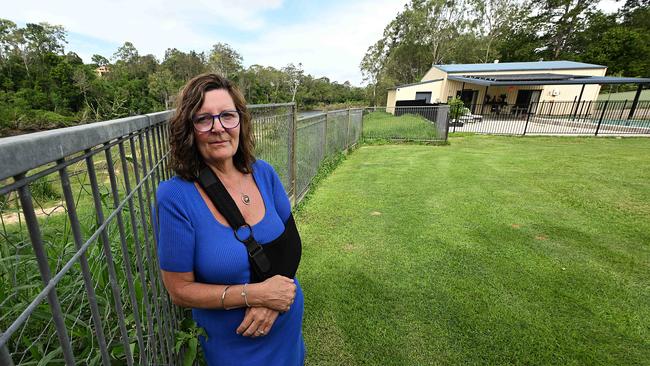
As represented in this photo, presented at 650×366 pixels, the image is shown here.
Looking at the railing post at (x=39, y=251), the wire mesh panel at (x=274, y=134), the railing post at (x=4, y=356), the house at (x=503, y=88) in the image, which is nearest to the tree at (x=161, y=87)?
the house at (x=503, y=88)

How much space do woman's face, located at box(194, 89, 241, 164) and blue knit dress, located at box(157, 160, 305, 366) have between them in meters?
0.20

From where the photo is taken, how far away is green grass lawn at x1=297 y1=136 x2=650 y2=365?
2318mm

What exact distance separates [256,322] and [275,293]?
0.15m

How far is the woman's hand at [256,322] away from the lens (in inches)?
49.7

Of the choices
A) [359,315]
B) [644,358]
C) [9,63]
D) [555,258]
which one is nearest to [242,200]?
[359,315]

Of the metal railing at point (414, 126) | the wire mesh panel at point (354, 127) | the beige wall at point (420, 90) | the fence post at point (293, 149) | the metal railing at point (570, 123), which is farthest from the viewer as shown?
the beige wall at point (420, 90)

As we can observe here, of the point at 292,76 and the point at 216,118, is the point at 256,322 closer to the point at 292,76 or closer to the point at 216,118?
the point at 216,118

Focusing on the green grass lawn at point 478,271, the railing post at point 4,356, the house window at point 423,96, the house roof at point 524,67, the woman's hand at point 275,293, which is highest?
the house roof at point 524,67

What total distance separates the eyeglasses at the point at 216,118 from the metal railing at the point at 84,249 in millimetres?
207

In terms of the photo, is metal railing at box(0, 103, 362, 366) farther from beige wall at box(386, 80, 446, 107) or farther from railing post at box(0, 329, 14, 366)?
beige wall at box(386, 80, 446, 107)

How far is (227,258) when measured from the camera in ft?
3.89

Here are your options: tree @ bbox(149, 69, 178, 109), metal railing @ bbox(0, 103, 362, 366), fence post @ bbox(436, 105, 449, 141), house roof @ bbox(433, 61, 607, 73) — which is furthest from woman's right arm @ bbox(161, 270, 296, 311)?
tree @ bbox(149, 69, 178, 109)

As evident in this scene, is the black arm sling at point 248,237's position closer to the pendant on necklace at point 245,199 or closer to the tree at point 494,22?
the pendant on necklace at point 245,199

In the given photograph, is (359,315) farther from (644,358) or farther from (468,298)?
(644,358)
